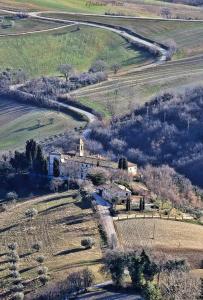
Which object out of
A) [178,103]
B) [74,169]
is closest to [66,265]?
[74,169]

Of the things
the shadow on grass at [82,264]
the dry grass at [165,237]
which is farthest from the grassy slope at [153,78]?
the shadow on grass at [82,264]

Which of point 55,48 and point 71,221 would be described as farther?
point 55,48

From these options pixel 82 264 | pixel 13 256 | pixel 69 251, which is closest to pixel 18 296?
pixel 82 264

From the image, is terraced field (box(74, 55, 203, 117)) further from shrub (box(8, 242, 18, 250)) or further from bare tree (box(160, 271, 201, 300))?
bare tree (box(160, 271, 201, 300))

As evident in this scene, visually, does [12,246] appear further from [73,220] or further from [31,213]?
[31,213]

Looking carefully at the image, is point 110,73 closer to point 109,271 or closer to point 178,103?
point 178,103

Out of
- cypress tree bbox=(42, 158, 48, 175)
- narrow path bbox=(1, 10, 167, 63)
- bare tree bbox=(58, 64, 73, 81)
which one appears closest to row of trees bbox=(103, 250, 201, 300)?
cypress tree bbox=(42, 158, 48, 175)
